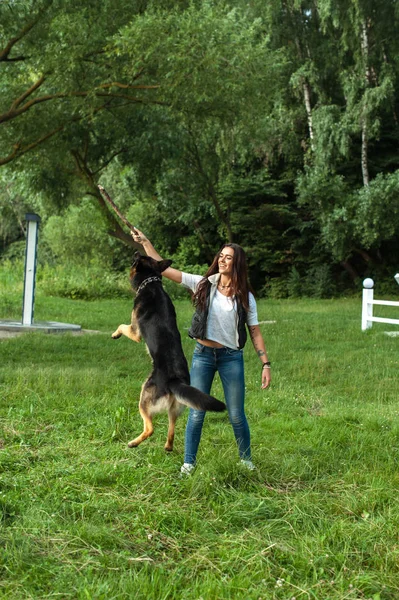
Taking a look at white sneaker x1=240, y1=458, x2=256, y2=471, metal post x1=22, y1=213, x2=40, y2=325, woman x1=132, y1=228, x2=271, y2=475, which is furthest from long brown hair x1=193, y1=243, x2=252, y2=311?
metal post x1=22, y1=213, x2=40, y2=325

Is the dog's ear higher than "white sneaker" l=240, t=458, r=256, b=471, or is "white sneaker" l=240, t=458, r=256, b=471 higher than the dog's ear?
the dog's ear

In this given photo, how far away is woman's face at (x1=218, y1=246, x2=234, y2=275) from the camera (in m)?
5.08

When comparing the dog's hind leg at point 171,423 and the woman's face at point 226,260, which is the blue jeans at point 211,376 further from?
the woman's face at point 226,260

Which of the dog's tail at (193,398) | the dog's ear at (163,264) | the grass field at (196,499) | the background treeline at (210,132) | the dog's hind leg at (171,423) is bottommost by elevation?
the grass field at (196,499)

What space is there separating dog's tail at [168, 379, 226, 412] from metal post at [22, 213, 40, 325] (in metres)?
10.9

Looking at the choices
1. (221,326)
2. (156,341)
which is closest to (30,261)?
(156,341)

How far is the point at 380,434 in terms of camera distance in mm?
6586

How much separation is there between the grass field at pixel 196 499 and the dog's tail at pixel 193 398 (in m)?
0.64

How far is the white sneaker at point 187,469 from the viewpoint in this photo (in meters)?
5.10

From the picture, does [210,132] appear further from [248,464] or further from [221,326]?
[248,464]

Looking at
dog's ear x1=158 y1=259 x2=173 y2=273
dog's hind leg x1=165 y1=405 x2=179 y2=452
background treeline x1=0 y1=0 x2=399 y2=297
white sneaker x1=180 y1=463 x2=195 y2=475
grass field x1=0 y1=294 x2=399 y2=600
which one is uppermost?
background treeline x1=0 y1=0 x2=399 y2=297

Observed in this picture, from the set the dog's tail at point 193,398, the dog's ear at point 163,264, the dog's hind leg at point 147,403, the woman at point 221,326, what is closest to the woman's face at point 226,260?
the woman at point 221,326

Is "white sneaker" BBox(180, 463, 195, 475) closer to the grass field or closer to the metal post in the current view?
the grass field

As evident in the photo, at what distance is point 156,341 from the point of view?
16.6ft
